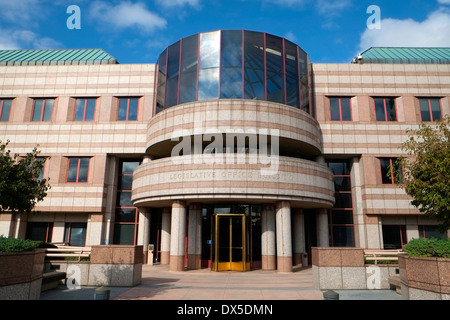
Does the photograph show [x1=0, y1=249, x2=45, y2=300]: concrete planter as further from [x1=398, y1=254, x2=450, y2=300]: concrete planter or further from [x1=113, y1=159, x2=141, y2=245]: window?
[x1=113, y1=159, x2=141, y2=245]: window

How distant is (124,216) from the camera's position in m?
27.7

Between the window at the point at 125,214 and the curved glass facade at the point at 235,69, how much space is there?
816cm

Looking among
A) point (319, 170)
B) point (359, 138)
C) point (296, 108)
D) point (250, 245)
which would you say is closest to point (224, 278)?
point (250, 245)

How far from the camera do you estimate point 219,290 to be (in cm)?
1388

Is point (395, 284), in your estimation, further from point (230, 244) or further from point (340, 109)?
point (340, 109)

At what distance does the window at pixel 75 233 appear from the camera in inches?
1045

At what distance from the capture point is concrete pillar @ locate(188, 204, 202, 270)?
2181 cm

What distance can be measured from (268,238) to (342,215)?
29.5 feet

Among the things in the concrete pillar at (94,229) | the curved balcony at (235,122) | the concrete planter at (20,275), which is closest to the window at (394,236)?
the curved balcony at (235,122)

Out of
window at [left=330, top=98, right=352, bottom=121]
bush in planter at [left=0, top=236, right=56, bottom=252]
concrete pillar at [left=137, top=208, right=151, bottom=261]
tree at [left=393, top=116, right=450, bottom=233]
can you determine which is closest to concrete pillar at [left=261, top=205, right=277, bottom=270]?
tree at [left=393, top=116, right=450, bottom=233]

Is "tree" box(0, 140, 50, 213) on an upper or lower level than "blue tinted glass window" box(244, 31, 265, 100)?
lower

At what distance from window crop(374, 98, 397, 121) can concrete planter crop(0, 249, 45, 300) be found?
87.1 ft
